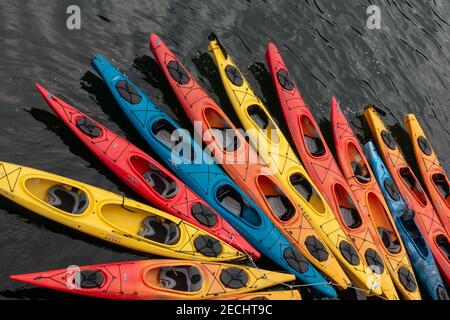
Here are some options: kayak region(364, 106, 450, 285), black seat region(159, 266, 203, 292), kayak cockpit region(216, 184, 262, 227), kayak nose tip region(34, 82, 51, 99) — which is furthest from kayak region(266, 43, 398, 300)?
kayak nose tip region(34, 82, 51, 99)

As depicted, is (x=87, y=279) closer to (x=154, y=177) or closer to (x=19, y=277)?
(x=19, y=277)

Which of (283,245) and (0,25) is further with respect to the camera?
(0,25)

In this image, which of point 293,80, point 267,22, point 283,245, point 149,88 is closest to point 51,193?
point 149,88

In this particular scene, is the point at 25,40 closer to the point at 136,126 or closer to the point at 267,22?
the point at 136,126

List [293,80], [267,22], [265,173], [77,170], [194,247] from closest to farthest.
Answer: [194,247] < [77,170] < [265,173] < [293,80] < [267,22]

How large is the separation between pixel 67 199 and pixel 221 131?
456 cm

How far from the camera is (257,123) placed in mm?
13734

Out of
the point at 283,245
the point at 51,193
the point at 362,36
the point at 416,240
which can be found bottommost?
the point at 51,193

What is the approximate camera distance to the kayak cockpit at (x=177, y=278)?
10078mm

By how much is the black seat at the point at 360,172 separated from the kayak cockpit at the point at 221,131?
355 centimetres

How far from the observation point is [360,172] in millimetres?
13680

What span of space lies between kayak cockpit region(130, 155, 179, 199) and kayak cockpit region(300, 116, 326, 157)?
13.9ft

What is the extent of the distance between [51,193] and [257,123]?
597cm

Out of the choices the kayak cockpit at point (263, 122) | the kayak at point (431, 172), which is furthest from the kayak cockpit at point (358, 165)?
the kayak cockpit at point (263, 122)
